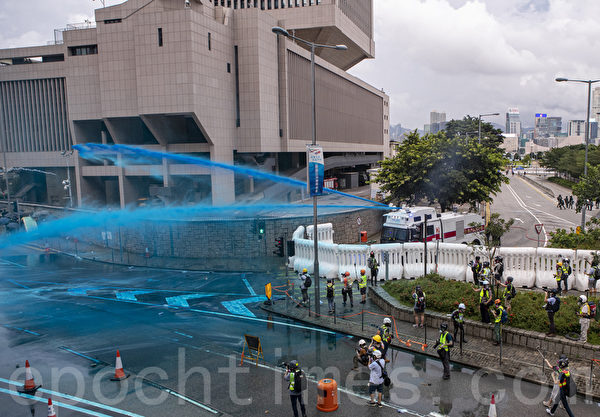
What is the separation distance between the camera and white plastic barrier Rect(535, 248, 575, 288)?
20266 millimetres

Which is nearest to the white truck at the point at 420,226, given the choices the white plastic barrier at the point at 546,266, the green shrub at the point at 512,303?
the white plastic barrier at the point at 546,266

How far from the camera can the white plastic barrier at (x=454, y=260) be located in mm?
21562

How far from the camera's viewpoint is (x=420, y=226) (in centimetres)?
2841

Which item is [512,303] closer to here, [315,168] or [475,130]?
[315,168]

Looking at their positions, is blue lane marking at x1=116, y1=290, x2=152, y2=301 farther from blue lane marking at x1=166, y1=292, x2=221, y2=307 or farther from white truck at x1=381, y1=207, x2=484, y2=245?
white truck at x1=381, y1=207, x2=484, y2=245

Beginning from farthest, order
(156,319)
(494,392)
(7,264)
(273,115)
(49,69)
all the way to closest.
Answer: (49,69), (273,115), (7,264), (156,319), (494,392)

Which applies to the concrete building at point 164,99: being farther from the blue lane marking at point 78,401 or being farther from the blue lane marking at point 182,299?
the blue lane marking at point 78,401

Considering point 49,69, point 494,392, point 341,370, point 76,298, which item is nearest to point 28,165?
point 49,69

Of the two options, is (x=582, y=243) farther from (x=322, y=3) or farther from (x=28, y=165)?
(x=28, y=165)

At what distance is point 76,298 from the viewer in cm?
2275

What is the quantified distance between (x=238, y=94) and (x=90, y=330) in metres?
35.1

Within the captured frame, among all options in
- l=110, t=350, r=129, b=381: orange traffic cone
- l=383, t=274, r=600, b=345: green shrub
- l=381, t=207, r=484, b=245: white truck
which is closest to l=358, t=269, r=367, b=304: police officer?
l=383, t=274, r=600, b=345: green shrub

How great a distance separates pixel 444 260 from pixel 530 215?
31018mm

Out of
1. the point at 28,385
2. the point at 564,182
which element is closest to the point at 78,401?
the point at 28,385
